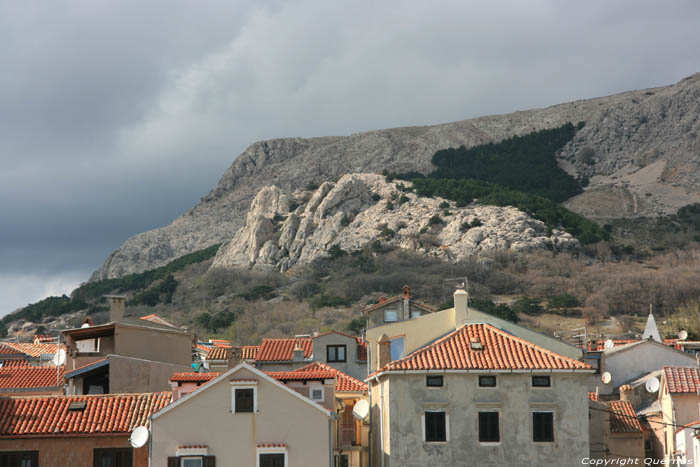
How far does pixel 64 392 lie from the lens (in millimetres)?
47469

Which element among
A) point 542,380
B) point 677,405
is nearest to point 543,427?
point 542,380

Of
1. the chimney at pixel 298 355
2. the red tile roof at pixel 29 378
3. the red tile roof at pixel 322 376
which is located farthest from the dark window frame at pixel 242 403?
the chimney at pixel 298 355

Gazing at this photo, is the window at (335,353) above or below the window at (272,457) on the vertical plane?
above

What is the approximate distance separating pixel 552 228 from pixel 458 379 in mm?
145585

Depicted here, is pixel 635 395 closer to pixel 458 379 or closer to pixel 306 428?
pixel 458 379

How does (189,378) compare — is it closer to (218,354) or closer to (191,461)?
(191,461)

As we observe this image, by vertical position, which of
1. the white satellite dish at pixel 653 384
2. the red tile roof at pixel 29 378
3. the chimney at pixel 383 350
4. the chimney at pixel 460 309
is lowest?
the white satellite dish at pixel 653 384

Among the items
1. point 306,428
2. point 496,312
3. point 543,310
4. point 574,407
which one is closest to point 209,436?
point 306,428

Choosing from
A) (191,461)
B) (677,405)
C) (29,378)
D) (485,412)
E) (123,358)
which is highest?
(123,358)

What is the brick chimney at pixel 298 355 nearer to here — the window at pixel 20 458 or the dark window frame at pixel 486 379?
the dark window frame at pixel 486 379

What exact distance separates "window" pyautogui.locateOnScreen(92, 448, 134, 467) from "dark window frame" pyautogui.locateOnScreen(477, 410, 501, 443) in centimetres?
1369

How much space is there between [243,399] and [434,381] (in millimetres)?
8020

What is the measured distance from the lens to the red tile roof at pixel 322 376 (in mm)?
40844

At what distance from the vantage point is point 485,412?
130 feet
